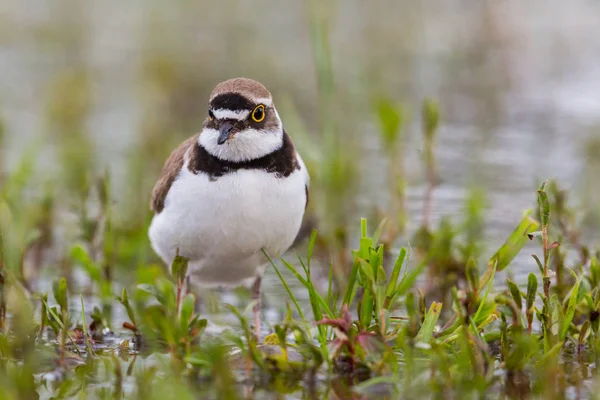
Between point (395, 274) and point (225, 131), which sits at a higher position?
point (225, 131)

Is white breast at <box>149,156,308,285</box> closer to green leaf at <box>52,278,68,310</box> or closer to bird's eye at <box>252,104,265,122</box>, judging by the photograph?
bird's eye at <box>252,104,265,122</box>

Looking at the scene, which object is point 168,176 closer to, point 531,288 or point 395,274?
point 395,274

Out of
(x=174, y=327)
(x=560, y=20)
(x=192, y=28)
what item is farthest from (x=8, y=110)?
(x=174, y=327)

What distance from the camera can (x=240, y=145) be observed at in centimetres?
535

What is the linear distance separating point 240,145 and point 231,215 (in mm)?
341

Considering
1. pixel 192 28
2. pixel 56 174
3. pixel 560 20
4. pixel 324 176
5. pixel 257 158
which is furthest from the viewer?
pixel 192 28

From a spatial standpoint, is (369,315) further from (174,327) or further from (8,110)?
(8,110)

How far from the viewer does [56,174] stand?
9.23 meters

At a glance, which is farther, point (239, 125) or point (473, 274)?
point (239, 125)

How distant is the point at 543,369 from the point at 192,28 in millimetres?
12197

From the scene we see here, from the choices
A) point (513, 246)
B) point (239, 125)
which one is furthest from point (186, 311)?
point (513, 246)

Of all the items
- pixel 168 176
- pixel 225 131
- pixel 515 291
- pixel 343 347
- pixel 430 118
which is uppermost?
pixel 225 131

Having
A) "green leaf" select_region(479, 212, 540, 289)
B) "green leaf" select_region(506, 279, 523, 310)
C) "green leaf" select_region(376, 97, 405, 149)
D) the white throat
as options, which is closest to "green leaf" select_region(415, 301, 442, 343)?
"green leaf" select_region(506, 279, 523, 310)

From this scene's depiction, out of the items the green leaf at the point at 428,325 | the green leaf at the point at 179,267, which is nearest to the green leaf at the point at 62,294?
the green leaf at the point at 179,267
